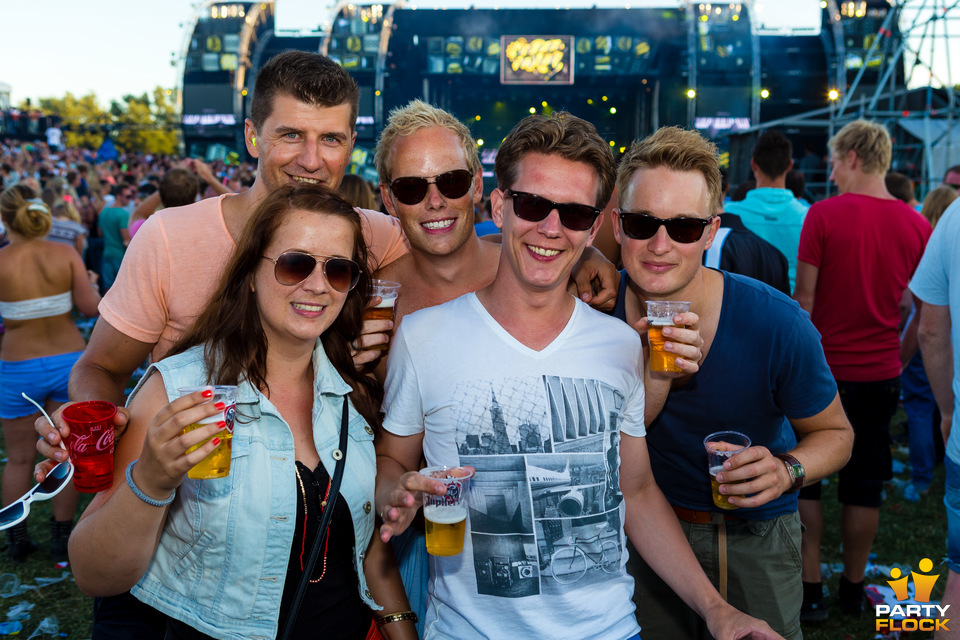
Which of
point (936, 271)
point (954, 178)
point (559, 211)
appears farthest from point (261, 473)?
point (954, 178)

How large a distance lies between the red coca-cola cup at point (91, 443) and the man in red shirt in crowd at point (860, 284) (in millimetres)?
3833

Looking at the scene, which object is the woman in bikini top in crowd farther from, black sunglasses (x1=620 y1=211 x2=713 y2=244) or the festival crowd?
black sunglasses (x1=620 y1=211 x2=713 y2=244)

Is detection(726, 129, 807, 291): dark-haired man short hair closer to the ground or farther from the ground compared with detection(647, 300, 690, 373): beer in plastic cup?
farther from the ground

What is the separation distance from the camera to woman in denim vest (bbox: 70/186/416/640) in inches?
68.7

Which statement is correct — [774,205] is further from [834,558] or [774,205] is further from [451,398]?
[451,398]

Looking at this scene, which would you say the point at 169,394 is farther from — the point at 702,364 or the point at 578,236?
the point at 702,364

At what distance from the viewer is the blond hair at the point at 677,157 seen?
2432mm

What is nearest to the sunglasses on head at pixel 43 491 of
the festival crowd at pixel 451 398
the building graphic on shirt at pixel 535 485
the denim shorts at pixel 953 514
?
the festival crowd at pixel 451 398

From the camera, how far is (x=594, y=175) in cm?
222

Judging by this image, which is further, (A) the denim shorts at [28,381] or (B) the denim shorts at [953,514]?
(A) the denim shorts at [28,381]

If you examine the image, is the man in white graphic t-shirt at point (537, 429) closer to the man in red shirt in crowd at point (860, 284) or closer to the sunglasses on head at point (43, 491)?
the sunglasses on head at point (43, 491)

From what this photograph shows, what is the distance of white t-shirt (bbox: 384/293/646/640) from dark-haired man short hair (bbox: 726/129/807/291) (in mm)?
3630

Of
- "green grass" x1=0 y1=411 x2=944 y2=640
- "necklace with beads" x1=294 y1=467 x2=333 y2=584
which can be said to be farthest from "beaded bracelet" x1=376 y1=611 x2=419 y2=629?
"green grass" x1=0 y1=411 x2=944 y2=640

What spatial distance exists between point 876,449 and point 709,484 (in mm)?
2154
